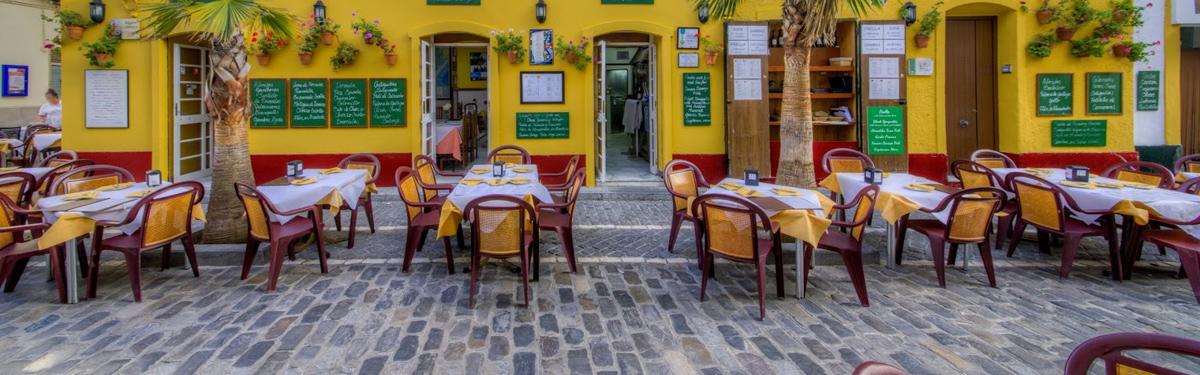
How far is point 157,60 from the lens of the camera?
8438mm

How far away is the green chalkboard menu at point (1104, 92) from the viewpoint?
29.3 feet

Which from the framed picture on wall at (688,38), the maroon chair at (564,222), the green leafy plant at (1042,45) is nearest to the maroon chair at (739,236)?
the maroon chair at (564,222)

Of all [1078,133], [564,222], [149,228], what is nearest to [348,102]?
[149,228]

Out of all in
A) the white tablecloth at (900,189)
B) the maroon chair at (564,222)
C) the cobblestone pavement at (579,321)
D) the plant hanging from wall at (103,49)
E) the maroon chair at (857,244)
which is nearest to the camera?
the cobblestone pavement at (579,321)

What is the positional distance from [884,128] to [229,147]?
8.05m

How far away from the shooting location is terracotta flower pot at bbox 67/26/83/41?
27.0 ft

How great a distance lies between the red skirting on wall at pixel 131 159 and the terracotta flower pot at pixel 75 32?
1544 millimetres

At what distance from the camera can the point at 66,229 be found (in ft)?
12.8

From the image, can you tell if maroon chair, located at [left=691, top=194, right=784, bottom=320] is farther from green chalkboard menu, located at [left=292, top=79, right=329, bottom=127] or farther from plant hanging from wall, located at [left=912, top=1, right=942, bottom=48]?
green chalkboard menu, located at [left=292, top=79, right=329, bottom=127]

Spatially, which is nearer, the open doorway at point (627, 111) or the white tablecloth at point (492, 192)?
the white tablecloth at point (492, 192)

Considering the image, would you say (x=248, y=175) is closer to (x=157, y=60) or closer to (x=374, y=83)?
(x=374, y=83)

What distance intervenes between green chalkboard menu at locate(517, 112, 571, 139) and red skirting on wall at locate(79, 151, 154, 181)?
5.09 m

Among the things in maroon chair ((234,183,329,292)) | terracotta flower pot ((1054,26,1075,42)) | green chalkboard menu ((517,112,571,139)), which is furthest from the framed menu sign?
terracotta flower pot ((1054,26,1075,42))

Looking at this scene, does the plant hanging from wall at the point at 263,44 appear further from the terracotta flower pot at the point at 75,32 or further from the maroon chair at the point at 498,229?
the maroon chair at the point at 498,229
